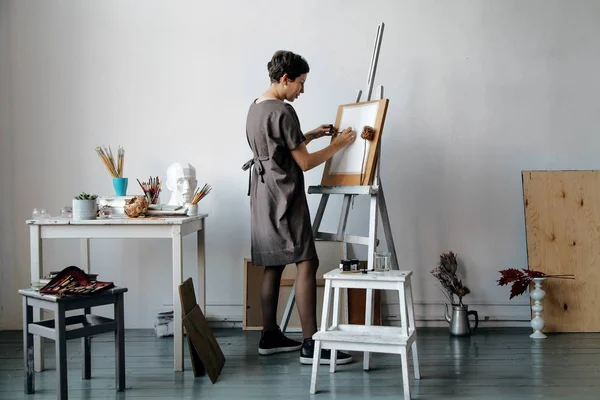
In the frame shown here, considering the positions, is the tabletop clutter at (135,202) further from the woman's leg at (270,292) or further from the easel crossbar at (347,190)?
the easel crossbar at (347,190)

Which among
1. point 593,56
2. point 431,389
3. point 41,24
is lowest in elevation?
point 431,389

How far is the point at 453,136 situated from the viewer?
4555 mm

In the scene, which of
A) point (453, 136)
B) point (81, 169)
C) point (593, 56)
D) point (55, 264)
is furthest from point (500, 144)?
point (55, 264)

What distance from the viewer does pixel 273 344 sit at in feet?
12.8

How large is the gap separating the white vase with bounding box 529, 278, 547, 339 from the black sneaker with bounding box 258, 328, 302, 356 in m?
1.48

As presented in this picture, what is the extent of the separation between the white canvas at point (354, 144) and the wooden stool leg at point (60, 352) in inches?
64.4

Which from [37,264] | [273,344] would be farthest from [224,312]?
[37,264]

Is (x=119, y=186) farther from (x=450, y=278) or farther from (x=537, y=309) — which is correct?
(x=537, y=309)

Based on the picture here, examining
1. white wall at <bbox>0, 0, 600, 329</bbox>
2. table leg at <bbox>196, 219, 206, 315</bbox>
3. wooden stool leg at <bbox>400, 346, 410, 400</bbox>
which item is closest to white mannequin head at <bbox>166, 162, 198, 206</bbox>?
table leg at <bbox>196, 219, 206, 315</bbox>

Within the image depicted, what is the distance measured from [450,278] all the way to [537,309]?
0.55 m

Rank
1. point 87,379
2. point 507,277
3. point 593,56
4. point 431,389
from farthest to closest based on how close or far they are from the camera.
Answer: point 593,56, point 507,277, point 87,379, point 431,389

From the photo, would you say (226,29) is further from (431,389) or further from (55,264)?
(431,389)

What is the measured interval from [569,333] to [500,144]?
49.7 inches

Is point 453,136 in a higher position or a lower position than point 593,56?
lower
